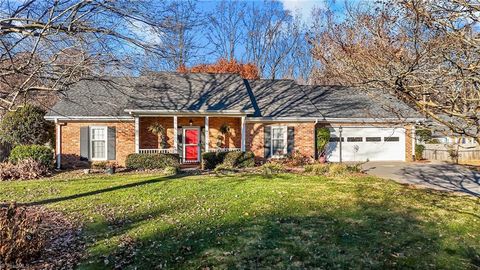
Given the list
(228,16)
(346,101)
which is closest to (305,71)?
(228,16)

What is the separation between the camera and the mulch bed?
198 inches

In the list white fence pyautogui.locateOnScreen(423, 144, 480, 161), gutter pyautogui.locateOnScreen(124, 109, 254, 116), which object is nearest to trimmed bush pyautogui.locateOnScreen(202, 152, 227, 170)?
gutter pyautogui.locateOnScreen(124, 109, 254, 116)

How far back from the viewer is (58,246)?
588 cm

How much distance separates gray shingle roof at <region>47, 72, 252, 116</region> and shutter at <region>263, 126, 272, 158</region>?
1.71 meters

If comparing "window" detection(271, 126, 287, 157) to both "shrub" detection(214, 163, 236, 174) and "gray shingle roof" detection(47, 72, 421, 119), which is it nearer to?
"gray shingle roof" detection(47, 72, 421, 119)

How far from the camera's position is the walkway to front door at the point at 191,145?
19.0 metres

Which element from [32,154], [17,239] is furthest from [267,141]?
[17,239]

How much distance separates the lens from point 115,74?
29.4 feet

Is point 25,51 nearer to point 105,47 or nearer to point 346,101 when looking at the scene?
point 105,47

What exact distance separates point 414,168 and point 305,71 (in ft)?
76.8

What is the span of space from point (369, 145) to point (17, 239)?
18.6 m

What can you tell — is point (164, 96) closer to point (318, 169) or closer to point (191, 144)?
point (191, 144)

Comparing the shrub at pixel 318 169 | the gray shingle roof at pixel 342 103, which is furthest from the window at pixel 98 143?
the gray shingle roof at pixel 342 103

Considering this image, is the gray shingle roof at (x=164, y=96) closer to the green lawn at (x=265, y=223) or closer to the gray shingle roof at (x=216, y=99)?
the gray shingle roof at (x=216, y=99)
